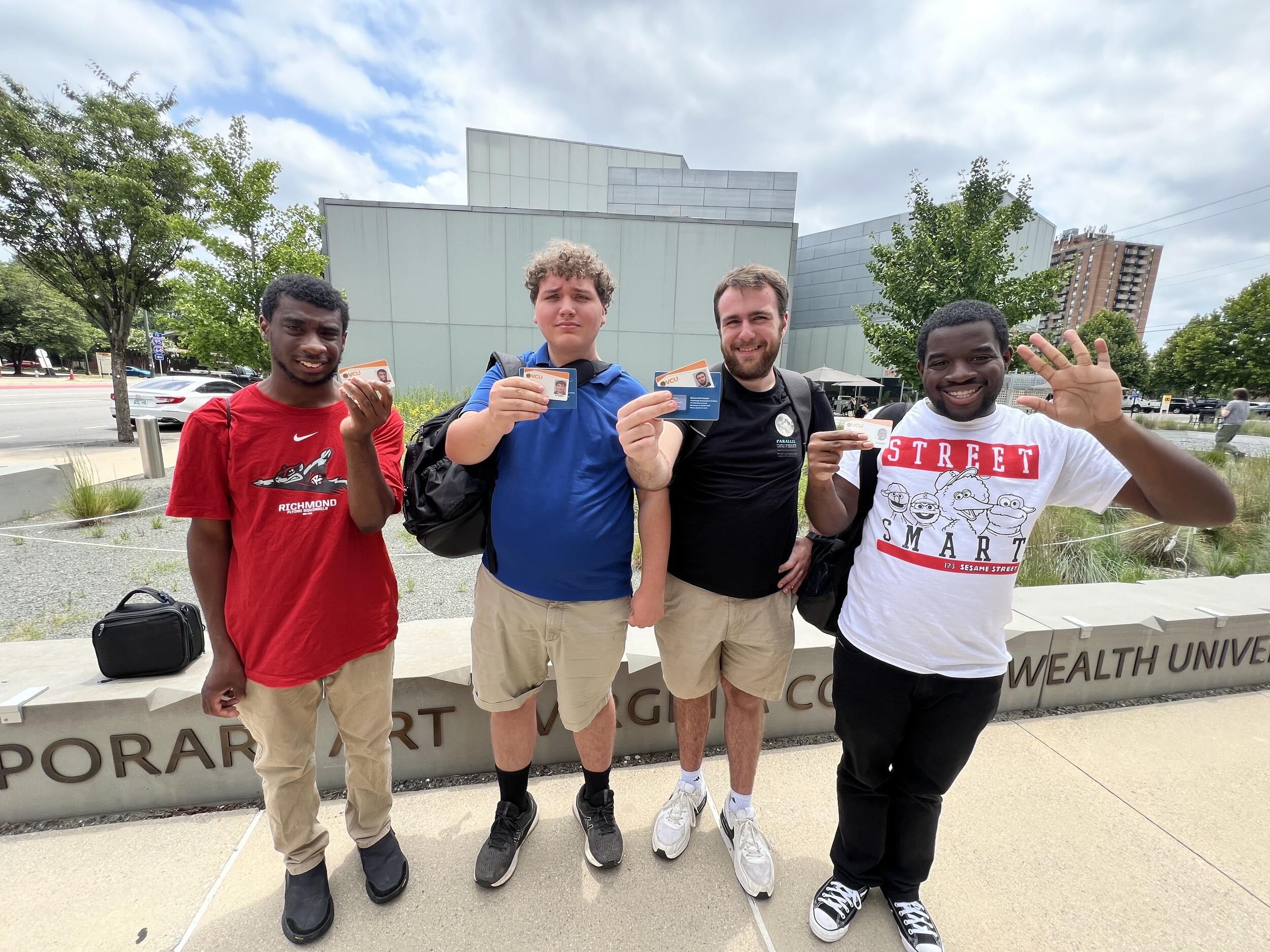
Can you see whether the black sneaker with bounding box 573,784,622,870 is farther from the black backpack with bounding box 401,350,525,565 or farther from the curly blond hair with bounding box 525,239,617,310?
the curly blond hair with bounding box 525,239,617,310

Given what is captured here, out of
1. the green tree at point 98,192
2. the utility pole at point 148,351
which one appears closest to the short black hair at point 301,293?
the green tree at point 98,192

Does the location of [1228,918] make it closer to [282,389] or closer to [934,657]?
[934,657]

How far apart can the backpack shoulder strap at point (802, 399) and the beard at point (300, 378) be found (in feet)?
5.11

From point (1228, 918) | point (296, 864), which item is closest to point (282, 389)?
point (296, 864)

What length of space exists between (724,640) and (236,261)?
11701 millimetres

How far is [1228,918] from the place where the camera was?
6.47ft

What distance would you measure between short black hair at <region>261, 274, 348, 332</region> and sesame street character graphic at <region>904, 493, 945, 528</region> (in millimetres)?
1828

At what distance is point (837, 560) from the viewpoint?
6.50 ft

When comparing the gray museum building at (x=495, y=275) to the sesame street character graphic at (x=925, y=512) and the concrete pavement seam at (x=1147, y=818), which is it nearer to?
the concrete pavement seam at (x=1147, y=818)

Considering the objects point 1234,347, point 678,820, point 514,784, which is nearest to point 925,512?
point 678,820

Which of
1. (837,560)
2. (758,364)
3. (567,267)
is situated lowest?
(837,560)

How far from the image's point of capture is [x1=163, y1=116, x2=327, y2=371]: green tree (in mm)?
9648

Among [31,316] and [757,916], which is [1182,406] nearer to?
[757,916]

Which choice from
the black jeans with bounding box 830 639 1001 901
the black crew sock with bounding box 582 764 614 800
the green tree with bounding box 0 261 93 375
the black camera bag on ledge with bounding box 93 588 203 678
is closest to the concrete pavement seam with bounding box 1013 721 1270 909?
the black jeans with bounding box 830 639 1001 901
